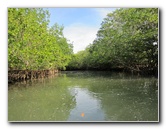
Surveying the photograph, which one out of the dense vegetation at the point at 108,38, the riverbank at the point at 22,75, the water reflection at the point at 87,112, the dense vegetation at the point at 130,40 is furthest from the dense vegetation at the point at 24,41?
the water reflection at the point at 87,112

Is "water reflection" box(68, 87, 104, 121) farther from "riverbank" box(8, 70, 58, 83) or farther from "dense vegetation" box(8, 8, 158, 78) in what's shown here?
"riverbank" box(8, 70, 58, 83)

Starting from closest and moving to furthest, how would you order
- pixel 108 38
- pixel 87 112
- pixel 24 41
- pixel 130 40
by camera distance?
pixel 87 112
pixel 24 41
pixel 130 40
pixel 108 38

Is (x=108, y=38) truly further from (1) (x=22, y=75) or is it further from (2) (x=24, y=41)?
(2) (x=24, y=41)

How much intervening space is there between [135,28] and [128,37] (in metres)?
1.06

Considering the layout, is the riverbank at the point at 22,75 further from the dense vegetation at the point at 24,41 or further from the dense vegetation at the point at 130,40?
the dense vegetation at the point at 130,40

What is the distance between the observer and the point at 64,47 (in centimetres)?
2323

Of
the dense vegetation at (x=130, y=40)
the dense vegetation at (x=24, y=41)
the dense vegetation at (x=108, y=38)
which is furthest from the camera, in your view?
the dense vegetation at (x=130, y=40)

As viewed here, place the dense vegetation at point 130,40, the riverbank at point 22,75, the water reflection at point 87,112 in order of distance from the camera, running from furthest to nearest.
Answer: the riverbank at point 22,75 < the dense vegetation at point 130,40 < the water reflection at point 87,112

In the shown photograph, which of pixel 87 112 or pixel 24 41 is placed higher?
pixel 24 41

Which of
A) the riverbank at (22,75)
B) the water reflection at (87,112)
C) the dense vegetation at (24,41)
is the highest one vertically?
the dense vegetation at (24,41)

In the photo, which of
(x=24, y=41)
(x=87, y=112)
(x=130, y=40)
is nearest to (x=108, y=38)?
(x=130, y=40)

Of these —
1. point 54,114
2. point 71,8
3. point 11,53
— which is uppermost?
point 71,8
